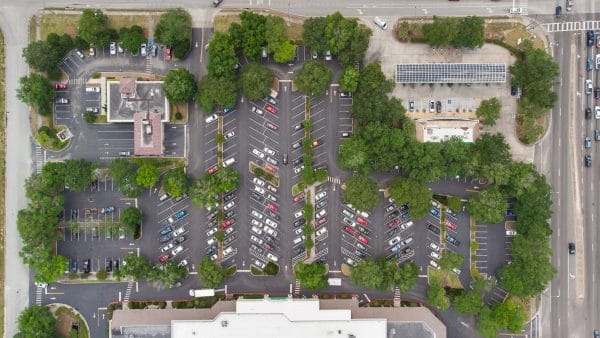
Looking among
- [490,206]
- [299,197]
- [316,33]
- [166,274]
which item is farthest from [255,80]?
[490,206]

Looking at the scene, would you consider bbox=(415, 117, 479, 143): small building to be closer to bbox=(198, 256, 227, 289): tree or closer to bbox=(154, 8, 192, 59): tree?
bbox=(198, 256, 227, 289): tree

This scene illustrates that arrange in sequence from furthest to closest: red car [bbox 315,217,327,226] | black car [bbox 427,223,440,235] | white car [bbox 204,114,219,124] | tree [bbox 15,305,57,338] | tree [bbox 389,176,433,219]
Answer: black car [bbox 427,223,440,235] → red car [bbox 315,217,327,226] → white car [bbox 204,114,219,124] → tree [bbox 15,305,57,338] → tree [bbox 389,176,433,219]

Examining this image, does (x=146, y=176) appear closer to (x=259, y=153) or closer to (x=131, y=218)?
(x=131, y=218)

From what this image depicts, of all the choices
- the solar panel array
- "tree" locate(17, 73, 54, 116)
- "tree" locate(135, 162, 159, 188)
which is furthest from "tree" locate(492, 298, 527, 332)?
"tree" locate(17, 73, 54, 116)

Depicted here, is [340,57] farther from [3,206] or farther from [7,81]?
[3,206]

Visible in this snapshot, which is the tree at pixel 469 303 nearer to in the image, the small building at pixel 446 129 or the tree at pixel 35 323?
the small building at pixel 446 129

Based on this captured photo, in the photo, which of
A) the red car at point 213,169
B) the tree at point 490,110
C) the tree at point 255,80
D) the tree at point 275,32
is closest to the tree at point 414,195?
the tree at point 490,110
